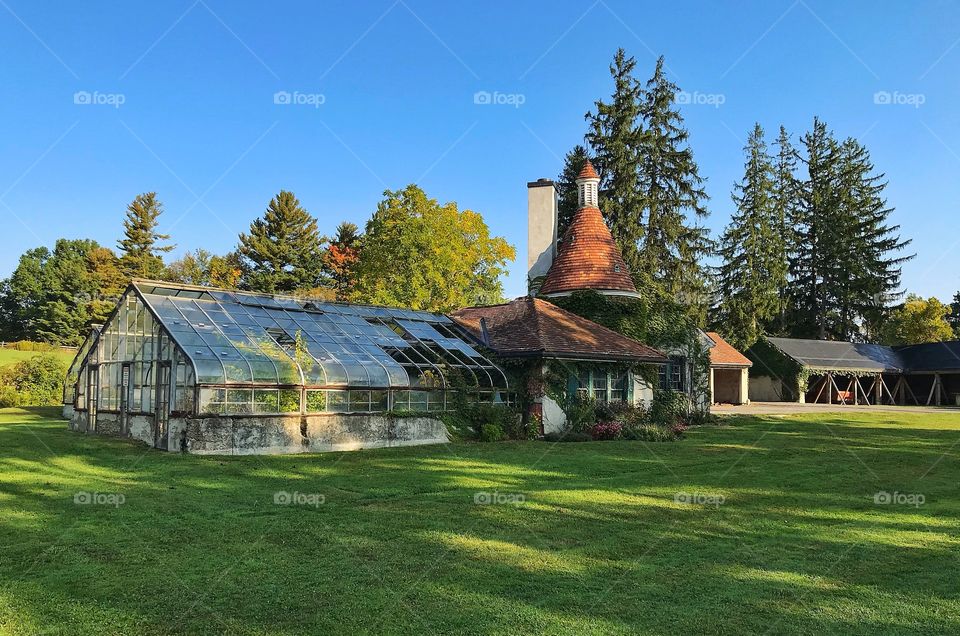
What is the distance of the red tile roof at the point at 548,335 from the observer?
22.6 m

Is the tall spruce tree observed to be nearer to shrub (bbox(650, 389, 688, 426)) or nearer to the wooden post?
the wooden post

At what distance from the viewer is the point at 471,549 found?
7.70 m

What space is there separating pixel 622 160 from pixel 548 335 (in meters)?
23.0

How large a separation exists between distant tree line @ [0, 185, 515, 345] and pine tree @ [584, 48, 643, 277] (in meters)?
9.70

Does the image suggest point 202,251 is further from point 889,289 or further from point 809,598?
point 809,598

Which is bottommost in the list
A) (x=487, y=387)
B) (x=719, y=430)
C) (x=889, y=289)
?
(x=719, y=430)

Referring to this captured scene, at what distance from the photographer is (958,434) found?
23.8 m

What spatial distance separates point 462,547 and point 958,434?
2372 centimetres

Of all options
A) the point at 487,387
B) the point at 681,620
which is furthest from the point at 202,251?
the point at 681,620

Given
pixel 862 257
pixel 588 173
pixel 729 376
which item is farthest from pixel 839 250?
pixel 588 173

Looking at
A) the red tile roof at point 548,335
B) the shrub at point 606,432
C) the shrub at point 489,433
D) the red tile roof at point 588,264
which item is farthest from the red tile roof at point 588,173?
the shrub at point 489,433

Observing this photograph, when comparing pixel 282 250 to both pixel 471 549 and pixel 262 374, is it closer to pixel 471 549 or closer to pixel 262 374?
pixel 262 374

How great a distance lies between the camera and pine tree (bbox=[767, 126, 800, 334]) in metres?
60.2

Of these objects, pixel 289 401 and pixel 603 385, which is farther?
pixel 603 385
